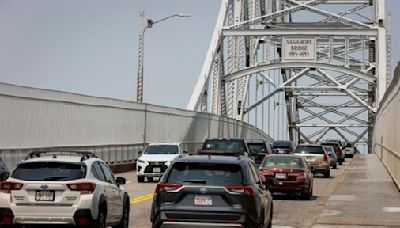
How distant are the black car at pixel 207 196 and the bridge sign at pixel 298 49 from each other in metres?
57.7

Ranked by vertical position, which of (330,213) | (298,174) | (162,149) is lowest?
(330,213)

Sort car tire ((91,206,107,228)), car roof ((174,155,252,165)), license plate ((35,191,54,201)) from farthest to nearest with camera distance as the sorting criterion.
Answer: car tire ((91,206,107,228))
license plate ((35,191,54,201))
car roof ((174,155,252,165))

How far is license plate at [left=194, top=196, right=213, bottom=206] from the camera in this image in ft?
47.6

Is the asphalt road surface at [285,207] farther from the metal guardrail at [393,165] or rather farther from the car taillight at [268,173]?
the metal guardrail at [393,165]

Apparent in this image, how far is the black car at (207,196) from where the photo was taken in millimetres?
14430

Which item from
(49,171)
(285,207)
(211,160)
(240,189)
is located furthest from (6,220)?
(285,207)

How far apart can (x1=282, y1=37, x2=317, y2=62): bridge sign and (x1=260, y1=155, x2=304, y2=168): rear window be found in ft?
138

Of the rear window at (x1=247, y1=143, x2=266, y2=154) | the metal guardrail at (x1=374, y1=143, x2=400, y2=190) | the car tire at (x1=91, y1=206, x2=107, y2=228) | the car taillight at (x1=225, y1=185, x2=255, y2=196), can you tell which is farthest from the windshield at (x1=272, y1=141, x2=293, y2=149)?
the car taillight at (x1=225, y1=185, x2=255, y2=196)

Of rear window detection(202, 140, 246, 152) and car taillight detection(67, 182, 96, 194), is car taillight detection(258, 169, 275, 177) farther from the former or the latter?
car taillight detection(67, 182, 96, 194)

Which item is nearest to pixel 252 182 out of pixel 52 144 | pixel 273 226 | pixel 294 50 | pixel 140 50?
pixel 273 226

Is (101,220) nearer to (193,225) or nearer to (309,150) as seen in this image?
(193,225)

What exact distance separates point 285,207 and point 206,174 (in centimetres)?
1116

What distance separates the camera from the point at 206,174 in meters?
14.9

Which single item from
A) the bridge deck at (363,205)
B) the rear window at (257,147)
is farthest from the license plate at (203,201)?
the rear window at (257,147)
